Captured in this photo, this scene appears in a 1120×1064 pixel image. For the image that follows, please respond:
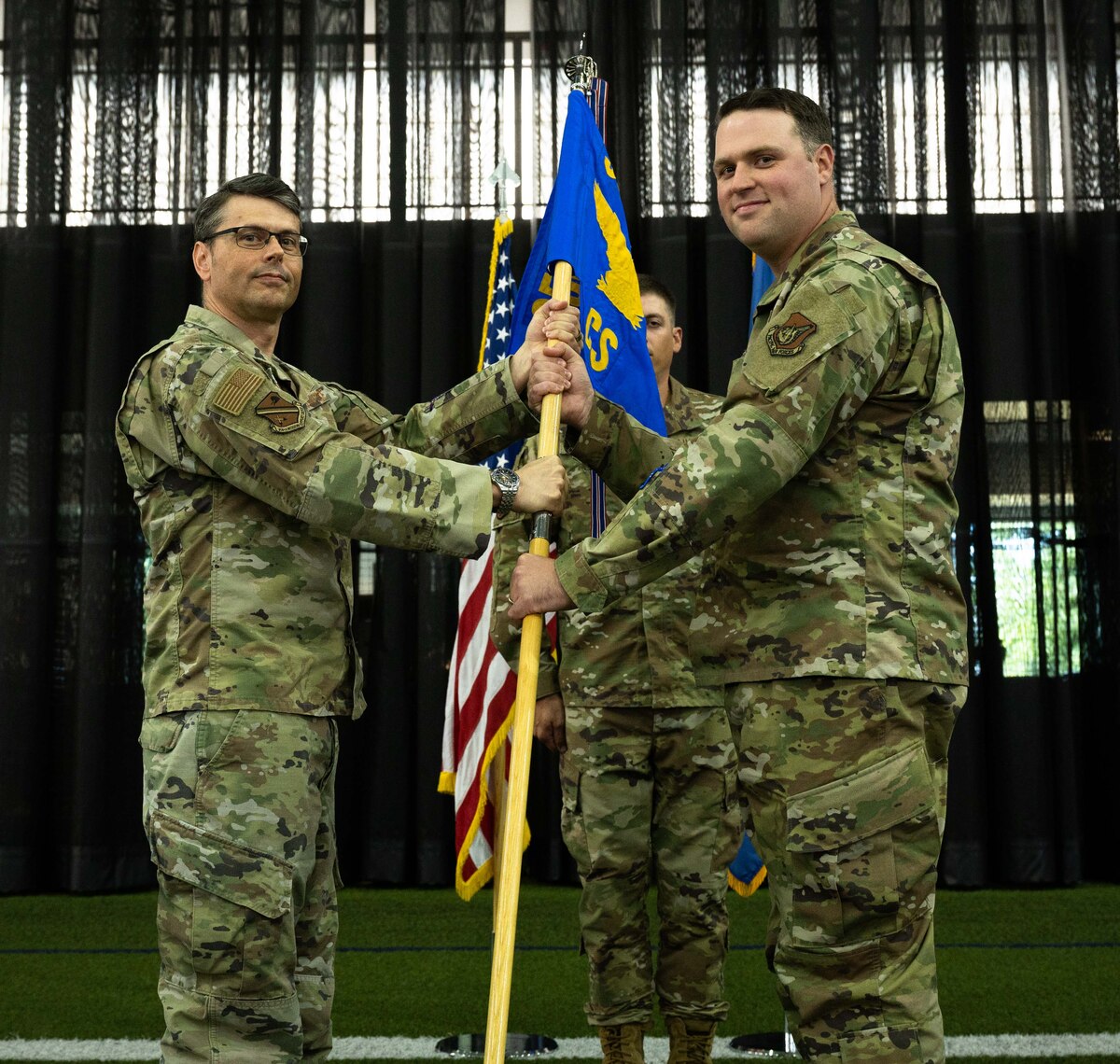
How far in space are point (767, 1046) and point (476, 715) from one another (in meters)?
1.09

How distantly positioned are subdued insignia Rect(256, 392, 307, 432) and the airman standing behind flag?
3.42 ft

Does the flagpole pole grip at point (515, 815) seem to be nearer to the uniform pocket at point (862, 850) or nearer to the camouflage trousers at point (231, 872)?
the camouflage trousers at point (231, 872)

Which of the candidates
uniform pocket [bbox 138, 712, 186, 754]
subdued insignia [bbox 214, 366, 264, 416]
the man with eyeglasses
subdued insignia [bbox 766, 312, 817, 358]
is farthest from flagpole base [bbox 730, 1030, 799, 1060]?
subdued insignia [bbox 214, 366, 264, 416]

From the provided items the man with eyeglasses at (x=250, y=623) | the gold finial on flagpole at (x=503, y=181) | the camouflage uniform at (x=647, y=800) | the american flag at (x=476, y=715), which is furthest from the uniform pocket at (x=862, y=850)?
the gold finial on flagpole at (x=503, y=181)

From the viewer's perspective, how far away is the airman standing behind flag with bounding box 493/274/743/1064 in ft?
8.68

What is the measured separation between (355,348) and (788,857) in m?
3.92

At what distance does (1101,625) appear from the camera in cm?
517

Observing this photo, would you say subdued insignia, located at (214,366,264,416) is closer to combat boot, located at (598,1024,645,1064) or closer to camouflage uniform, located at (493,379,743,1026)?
camouflage uniform, located at (493,379,743,1026)

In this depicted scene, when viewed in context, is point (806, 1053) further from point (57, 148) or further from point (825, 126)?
point (57, 148)

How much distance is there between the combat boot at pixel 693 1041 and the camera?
2.62 m

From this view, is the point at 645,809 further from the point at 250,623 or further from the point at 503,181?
the point at 503,181

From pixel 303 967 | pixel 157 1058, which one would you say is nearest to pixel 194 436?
pixel 303 967

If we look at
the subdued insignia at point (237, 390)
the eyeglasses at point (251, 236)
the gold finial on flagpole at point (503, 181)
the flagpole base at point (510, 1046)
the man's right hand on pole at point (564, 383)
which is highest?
the gold finial on flagpole at point (503, 181)

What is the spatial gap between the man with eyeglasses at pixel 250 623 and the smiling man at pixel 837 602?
1.29 feet
